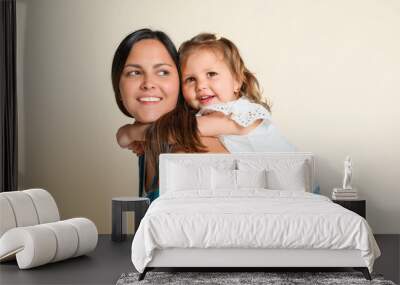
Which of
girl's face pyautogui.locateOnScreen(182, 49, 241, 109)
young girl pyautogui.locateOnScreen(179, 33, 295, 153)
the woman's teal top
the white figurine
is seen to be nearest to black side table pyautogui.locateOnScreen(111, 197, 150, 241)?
the woman's teal top

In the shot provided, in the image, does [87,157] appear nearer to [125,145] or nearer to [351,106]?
[125,145]

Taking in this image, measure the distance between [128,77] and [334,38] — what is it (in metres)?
2.36

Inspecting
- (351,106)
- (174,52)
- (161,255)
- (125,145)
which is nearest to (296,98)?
(351,106)

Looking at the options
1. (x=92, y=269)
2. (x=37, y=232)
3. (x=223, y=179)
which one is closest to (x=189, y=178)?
(x=223, y=179)

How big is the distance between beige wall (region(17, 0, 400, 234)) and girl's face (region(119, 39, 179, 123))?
0.21 metres

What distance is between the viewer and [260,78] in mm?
7676

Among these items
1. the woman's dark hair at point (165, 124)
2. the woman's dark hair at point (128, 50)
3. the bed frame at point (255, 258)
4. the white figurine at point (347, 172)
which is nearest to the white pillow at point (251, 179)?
the woman's dark hair at point (165, 124)

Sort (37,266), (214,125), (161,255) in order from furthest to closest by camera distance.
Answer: (214,125) < (37,266) < (161,255)

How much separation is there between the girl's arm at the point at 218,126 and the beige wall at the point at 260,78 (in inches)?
16.9

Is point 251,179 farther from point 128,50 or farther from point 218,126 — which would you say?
point 128,50

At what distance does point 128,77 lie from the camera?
25.2 ft

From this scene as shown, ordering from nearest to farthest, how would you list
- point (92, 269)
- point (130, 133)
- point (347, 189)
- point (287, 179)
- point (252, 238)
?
1. point (252, 238)
2. point (92, 269)
3. point (287, 179)
4. point (347, 189)
5. point (130, 133)

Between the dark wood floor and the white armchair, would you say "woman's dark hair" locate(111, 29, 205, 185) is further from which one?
the white armchair

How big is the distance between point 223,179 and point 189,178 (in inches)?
14.5
